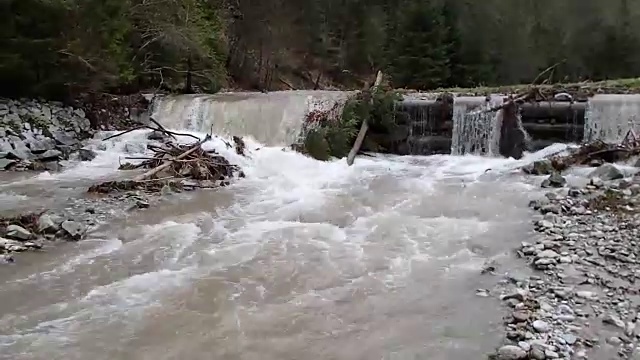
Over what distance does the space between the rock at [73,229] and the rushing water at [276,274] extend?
0.16 metres

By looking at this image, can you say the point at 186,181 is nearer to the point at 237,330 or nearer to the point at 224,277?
the point at 224,277

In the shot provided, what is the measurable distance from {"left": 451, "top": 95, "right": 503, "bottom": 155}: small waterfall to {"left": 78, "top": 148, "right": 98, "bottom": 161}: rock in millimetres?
7852

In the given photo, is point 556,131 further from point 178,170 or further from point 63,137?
point 63,137

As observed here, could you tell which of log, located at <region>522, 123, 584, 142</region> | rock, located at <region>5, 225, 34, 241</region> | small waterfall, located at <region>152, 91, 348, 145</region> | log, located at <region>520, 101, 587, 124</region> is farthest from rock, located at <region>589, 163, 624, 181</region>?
rock, located at <region>5, 225, 34, 241</region>

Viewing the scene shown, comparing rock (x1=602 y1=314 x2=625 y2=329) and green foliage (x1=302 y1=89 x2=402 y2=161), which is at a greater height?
green foliage (x1=302 y1=89 x2=402 y2=161)

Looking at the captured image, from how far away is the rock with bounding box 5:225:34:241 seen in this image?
6969 millimetres

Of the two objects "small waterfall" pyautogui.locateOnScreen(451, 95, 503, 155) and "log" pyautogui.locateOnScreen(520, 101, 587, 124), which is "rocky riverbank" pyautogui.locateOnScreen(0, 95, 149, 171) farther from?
"log" pyautogui.locateOnScreen(520, 101, 587, 124)

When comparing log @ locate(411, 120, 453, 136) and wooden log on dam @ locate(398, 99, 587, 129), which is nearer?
wooden log on dam @ locate(398, 99, 587, 129)

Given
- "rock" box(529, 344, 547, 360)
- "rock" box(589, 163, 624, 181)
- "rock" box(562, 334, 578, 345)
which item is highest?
"rock" box(589, 163, 624, 181)

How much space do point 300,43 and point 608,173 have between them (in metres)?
27.1

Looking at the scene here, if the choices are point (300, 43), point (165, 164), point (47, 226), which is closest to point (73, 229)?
point (47, 226)

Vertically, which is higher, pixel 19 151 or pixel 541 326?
pixel 19 151

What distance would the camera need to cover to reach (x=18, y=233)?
23.0 ft

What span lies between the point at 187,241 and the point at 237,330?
102 inches
